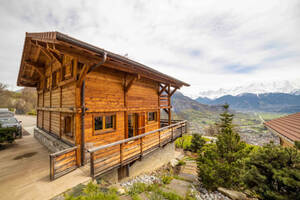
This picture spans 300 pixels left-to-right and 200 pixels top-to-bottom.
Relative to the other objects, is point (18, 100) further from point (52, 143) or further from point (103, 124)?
point (103, 124)

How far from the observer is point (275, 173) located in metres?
3.14

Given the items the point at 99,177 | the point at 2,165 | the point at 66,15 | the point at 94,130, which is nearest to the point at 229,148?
the point at 99,177

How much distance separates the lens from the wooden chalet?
452 cm

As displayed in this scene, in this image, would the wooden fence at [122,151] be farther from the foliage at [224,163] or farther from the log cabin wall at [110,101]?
the foliage at [224,163]

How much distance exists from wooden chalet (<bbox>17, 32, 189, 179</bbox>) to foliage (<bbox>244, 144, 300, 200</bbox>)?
175 inches

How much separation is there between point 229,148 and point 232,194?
1.75 m

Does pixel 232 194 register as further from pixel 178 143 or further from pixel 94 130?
pixel 178 143

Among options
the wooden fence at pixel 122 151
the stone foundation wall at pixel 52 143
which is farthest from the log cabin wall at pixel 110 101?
the stone foundation wall at pixel 52 143

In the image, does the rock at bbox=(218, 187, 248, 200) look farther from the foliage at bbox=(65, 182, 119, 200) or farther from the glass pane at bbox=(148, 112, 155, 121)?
the glass pane at bbox=(148, 112, 155, 121)

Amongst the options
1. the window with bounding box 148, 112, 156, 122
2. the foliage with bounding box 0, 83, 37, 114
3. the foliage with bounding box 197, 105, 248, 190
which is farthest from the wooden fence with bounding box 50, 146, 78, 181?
the foliage with bounding box 0, 83, 37, 114

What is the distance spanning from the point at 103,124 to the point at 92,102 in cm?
126

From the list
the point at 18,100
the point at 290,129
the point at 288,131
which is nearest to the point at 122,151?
the point at 288,131

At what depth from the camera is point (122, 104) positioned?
7133 millimetres

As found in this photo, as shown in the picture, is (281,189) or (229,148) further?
(229,148)
